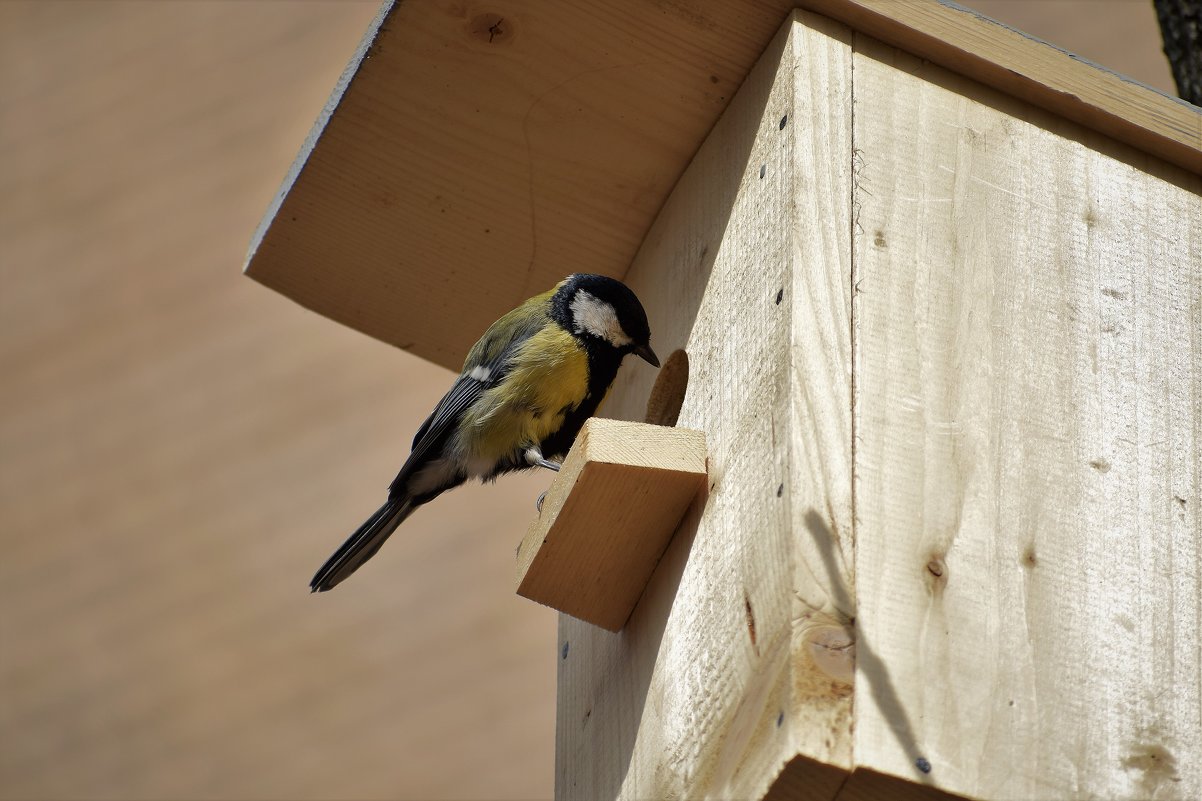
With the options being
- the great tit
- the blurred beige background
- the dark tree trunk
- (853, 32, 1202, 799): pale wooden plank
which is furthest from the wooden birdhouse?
the blurred beige background

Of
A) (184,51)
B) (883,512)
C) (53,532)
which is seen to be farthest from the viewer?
(184,51)

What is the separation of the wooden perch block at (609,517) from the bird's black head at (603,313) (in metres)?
0.39

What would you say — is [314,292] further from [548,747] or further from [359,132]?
[548,747]

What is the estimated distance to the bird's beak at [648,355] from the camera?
2.11 meters

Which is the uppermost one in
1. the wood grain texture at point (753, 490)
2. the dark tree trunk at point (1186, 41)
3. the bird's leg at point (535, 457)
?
the dark tree trunk at point (1186, 41)

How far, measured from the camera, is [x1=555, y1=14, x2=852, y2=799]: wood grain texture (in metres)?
1.35

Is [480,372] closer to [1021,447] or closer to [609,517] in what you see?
[609,517]

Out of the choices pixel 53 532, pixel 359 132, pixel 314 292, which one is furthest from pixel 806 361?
pixel 53 532

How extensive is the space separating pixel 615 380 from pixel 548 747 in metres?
1.19

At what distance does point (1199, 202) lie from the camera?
6.06 feet

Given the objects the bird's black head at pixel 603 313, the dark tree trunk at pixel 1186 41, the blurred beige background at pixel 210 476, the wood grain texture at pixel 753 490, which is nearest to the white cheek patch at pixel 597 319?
the bird's black head at pixel 603 313

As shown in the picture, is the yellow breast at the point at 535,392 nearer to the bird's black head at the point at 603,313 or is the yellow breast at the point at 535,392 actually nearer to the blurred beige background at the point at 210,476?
the bird's black head at the point at 603,313

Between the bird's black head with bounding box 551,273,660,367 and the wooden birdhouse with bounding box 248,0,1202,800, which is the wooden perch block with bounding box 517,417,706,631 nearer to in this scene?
the wooden birdhouse with bounding box 248,0,1202,800

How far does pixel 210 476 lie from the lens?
Answer: 11.8 feet
